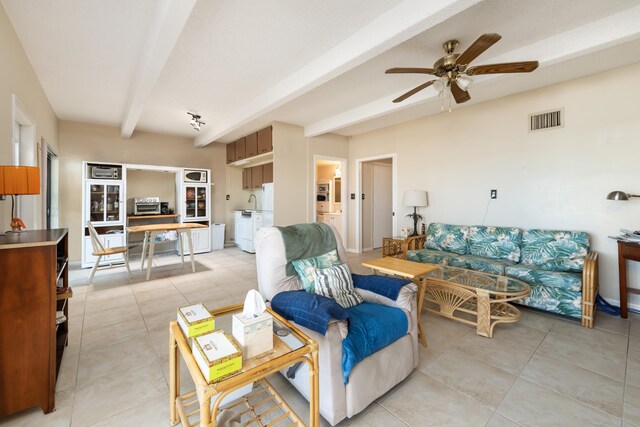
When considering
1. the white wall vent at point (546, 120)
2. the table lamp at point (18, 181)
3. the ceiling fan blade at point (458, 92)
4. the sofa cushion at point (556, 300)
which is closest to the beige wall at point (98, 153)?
the table lamp at point (18, 181)

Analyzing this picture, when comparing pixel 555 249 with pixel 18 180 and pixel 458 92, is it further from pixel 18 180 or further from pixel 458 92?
pixel 18 180

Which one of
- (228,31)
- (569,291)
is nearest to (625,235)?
(569,291)

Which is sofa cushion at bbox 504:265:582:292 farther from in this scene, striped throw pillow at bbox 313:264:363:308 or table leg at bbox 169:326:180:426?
table leg at bbox 169:326:180:426

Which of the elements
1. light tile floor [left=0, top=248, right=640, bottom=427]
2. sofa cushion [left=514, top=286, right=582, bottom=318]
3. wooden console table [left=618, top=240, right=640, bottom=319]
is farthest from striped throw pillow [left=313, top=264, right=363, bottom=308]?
wooden console table [left=618, top=240, right=640, bottom=319]

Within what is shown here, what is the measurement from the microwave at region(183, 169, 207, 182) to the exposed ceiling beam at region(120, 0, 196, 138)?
252 cm

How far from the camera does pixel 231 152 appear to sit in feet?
21.1

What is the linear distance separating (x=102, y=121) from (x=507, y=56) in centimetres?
621

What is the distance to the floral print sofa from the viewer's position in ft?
8.43

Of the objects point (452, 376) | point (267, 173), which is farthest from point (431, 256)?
point (267, 173)

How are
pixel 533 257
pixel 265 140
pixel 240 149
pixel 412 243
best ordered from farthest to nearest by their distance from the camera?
pixel 240 149 → pixel 265 140 → pixel 412 243 → pixel 533 257

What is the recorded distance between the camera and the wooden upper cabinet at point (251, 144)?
538cm

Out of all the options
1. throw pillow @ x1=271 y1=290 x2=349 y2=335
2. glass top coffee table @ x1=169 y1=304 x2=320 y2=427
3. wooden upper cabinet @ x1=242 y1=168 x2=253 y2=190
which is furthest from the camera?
wooden upper cabinet @ x1=242 y1=168 x2=253 y2=190

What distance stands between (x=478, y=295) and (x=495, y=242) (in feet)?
4.80

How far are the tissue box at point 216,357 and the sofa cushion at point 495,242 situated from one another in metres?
3.50
